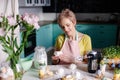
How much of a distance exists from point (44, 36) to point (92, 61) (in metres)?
2.95

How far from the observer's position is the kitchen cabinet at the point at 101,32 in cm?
460

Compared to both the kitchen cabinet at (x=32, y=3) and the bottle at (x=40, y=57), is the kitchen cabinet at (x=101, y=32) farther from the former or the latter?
the bottle at (x=40, y=57)

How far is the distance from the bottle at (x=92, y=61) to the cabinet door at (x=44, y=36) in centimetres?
260

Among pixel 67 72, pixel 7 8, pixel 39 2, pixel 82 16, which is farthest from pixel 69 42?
pixel 82 16

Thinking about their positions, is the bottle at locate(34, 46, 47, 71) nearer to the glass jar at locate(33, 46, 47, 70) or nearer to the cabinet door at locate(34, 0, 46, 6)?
the glass jar at locate(33, 46, 47, 70)

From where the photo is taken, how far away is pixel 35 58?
4.94ft

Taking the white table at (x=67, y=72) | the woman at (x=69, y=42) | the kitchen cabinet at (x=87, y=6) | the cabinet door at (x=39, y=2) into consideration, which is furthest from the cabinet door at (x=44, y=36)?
the white table at (x=67, y=72)

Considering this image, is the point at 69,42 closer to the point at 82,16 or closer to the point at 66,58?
the point at 66,58

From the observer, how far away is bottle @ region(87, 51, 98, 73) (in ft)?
4.69

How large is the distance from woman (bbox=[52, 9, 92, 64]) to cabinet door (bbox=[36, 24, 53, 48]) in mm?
2081

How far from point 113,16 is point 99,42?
2.27 feet

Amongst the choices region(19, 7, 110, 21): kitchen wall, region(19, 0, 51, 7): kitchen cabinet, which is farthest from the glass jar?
region(19, 7, 110, 21): kitchen wall

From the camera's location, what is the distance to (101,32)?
4637mm

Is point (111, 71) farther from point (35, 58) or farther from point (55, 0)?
point (55, 0)
